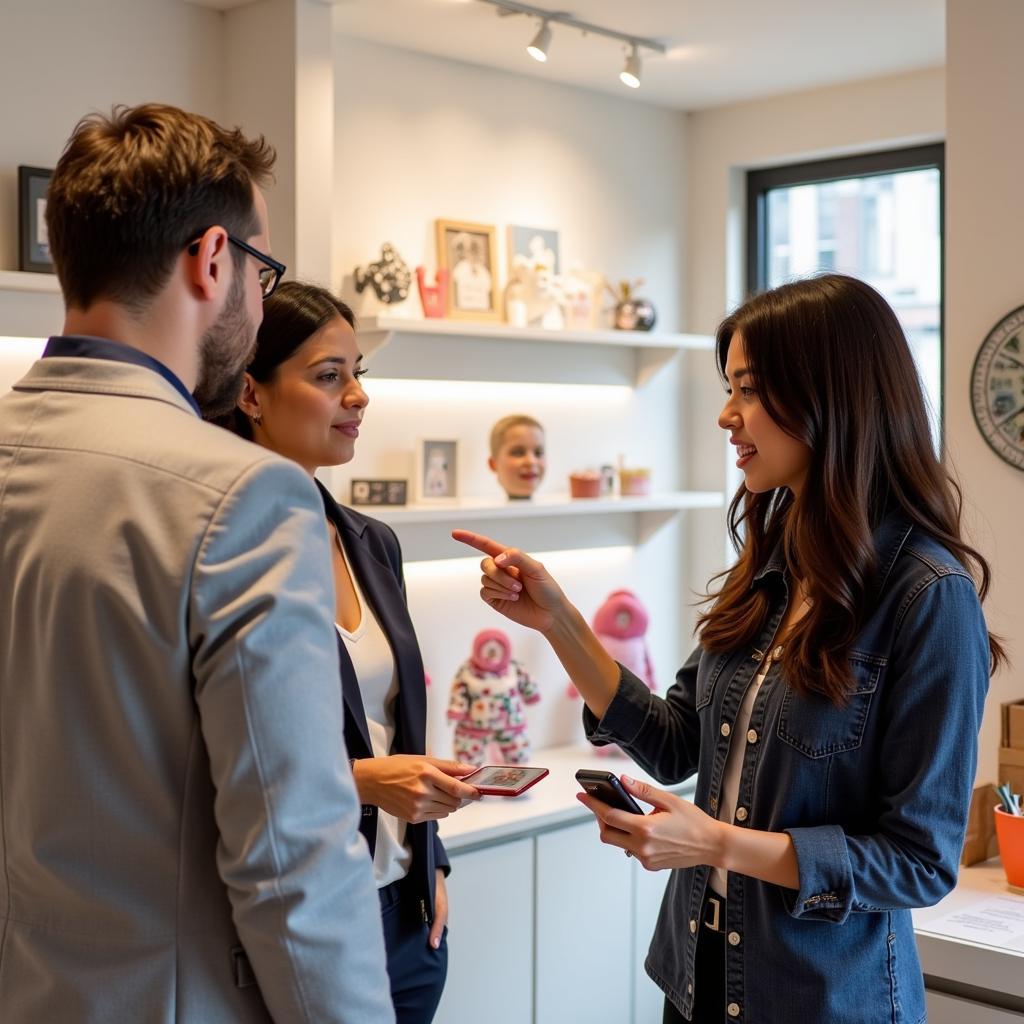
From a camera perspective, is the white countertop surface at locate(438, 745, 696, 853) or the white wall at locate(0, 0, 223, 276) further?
the white countertop surface at locate(438, 745, 696, 853)

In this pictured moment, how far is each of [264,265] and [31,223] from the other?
5.84 ft

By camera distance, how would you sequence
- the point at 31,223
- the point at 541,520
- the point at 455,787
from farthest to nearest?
the point at 541,520
the point at 31,223
the point at 455,787

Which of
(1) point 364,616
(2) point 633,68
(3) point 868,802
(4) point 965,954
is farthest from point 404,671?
(2) point 633,68

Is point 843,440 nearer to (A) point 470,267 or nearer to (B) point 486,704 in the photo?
(B) point 486,704

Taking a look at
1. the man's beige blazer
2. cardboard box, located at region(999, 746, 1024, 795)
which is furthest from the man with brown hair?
cardboard box, located at region(999, 746, 1024, 795)

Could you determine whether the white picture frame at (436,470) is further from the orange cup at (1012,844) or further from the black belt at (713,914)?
the black belt at (713,914)

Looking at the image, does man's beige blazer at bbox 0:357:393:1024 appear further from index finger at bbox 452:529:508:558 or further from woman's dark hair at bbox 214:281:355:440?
woman's dark hair at bbox 214:281:355:440

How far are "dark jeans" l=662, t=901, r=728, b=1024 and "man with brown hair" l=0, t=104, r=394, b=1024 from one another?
2.33 feet

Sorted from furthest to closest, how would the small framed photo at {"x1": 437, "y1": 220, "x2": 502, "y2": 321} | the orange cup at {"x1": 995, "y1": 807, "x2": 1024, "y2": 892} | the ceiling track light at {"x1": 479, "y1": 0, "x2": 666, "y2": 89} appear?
1. the small framed photo at {"x1": 437, "y1": 220, "x2": 502, "y2": 321}
2. the ceiling track light at {"x1": 479, "y1": 0, "x2": 666, "y2": 89}
3. the orange cup at {"x1": 995, "y1": 807, "x2": 1024, "y2": 892}

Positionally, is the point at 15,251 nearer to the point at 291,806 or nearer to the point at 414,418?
the point at 414,418

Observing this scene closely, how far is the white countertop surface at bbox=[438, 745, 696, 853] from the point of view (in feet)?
9.89

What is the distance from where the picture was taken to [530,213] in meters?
3.86

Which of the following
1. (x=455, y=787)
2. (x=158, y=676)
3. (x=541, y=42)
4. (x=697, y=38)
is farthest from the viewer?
(x=697, y=38)

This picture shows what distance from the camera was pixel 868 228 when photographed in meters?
4.03
